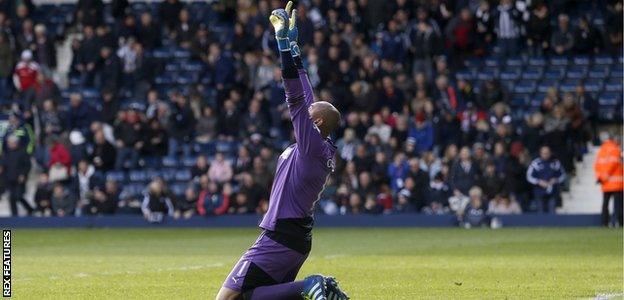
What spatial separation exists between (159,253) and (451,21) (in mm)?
14817

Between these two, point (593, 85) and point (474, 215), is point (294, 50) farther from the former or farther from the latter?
point (593, 85)

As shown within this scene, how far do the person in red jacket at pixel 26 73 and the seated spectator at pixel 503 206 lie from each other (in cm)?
1325

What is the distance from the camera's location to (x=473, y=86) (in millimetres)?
34250

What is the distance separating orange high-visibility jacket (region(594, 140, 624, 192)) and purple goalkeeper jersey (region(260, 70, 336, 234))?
18.9 metres

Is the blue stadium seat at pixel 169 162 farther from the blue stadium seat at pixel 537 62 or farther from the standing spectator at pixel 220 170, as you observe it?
the blue stadium seat at pixel 537 62

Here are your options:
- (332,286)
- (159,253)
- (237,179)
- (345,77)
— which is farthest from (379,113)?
(332,286)

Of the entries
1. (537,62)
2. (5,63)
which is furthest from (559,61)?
(5,63)

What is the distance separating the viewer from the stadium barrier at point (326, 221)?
29672 mm

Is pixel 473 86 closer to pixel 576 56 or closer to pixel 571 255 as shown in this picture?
pixel 576 56

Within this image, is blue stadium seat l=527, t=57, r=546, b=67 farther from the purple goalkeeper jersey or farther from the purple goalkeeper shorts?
the purple goalkeeper shorts

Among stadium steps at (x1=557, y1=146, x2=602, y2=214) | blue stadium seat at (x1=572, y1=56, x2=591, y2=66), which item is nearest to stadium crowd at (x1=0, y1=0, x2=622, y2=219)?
blue stadium seat at (x1=572, y1=56, x2=591, y2=66)

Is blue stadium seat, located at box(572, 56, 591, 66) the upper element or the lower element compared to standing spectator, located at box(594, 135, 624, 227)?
upper

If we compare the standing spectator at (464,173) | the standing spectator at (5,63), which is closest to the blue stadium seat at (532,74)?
the standing spectator at (464,173)

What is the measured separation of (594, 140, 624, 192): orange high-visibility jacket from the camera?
28719 millimetres
